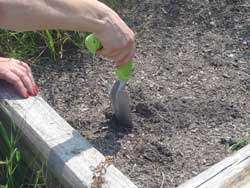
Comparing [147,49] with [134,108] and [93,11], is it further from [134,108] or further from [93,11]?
[93,11]

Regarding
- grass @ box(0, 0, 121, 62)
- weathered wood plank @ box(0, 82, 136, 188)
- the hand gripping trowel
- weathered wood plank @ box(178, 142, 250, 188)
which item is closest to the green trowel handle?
the hand gripping trowel

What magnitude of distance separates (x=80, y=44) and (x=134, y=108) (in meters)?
0.48

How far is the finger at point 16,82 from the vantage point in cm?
197

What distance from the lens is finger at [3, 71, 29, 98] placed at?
197 cm

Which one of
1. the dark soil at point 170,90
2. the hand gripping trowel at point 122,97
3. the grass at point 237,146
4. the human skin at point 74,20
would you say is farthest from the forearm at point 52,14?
the grass at point 237,146

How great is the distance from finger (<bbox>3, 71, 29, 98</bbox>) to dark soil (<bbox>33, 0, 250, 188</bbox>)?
0.28 meters

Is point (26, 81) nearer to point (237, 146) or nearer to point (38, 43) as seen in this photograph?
point (38, 43)

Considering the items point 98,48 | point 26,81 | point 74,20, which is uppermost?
point 74,20

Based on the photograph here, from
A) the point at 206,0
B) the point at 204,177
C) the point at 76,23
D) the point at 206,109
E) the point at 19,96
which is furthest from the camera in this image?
the point at 206,0

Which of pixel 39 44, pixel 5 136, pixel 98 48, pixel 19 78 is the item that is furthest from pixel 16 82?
pixel 39 44

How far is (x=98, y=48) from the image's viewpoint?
1.84 metres

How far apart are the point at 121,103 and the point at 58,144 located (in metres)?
0.40

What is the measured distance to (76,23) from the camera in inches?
68.0

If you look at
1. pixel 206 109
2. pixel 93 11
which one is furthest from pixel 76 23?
pixel 206 109
